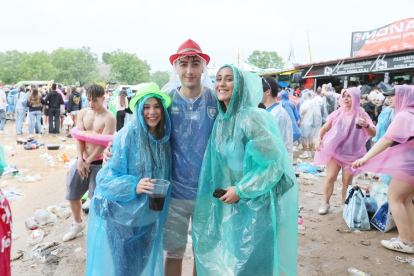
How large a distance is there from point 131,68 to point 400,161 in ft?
202

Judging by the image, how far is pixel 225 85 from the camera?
1733 millimetres

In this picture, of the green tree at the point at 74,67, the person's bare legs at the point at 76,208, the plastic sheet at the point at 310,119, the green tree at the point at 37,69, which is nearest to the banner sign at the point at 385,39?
the plastic sheet at the point at 310,119

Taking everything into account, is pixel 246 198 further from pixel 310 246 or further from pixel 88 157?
pixel 88 157

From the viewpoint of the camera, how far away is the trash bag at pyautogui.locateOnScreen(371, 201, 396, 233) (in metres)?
3.40

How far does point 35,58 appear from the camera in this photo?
50406mm

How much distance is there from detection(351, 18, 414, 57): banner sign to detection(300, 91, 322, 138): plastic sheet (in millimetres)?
4821

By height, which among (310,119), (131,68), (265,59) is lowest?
(310,119)

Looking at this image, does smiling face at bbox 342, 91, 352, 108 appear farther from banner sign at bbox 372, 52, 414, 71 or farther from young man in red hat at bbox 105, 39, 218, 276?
banner sign at bbox 372, 52, 414, 71

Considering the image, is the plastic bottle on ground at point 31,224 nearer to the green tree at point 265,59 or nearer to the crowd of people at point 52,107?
the crowd of people at point 52,107

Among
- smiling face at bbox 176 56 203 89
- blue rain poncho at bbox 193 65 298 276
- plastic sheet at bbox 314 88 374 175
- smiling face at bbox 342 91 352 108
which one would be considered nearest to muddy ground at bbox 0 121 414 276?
plastic sheet at bbox 314 88 374 175

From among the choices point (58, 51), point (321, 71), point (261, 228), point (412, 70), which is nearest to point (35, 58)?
point (58, 51)

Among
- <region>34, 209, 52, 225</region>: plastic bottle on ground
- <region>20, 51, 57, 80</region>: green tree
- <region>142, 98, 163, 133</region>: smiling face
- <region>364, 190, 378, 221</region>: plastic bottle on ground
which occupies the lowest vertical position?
<region>34, 209, 52, 225</region>: plastic bottle on ground

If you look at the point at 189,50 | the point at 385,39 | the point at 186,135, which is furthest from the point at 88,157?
the point at 385,39

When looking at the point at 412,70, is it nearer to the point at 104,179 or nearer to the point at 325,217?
the point at 325,217
